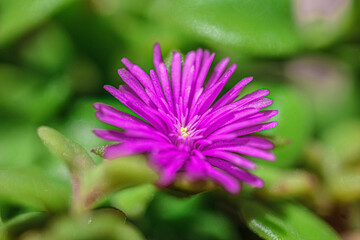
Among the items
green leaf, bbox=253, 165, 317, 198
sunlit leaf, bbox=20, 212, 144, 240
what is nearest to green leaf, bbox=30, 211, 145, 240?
sunlit leaf, bbox=20, 212, 144, 240

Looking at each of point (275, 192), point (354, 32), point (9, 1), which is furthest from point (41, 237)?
point (354, 32)

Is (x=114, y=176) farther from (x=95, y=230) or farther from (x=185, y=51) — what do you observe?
(x=185, y=51)

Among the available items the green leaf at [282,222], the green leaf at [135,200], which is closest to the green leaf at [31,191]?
the green leaf at [135,200]

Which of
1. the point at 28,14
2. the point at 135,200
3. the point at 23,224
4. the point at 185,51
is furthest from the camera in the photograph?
the point at 185,51

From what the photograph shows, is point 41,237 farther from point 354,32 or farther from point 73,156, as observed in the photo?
point 354,32

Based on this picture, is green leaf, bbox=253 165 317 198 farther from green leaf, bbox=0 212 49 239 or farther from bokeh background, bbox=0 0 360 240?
green leaf, bbox=0 212 49 239

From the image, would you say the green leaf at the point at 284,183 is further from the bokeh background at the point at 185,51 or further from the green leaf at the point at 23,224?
the green leaf at the point at 23,224

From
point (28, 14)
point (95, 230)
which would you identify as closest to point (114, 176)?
point (95, 230)
